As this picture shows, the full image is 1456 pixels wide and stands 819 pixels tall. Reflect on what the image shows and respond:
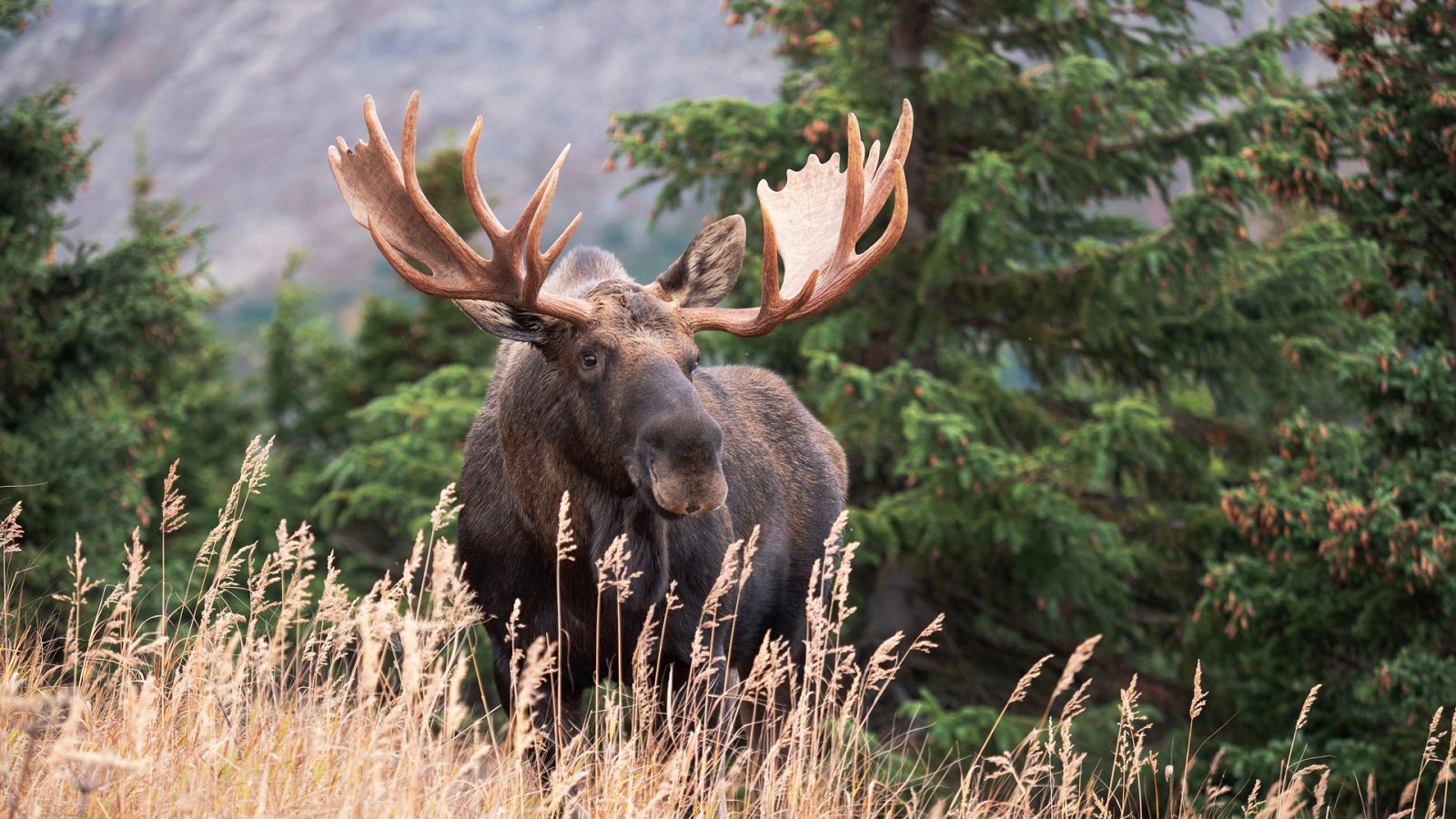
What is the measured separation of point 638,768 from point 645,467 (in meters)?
0.98

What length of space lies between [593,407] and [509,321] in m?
0.48

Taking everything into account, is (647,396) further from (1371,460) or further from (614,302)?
(1371,460)

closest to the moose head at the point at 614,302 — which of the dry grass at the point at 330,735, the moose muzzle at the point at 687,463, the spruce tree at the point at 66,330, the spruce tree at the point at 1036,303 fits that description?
the moose muzzle at the point at 687,463

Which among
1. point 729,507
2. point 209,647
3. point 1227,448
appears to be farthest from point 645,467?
point 1227,448

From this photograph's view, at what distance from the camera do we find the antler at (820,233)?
203 inches

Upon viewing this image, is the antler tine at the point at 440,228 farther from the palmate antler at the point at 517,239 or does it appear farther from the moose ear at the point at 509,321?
the moose ear at the point at 509,321

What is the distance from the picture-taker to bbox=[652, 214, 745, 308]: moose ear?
5.47m

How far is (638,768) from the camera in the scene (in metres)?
4.29

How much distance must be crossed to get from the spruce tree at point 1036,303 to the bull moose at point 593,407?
14.5 feet

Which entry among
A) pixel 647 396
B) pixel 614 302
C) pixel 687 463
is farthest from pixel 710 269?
pixel 687 463

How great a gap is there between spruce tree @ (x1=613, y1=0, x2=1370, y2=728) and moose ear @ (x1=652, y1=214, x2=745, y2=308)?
437cm

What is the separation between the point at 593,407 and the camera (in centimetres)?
493

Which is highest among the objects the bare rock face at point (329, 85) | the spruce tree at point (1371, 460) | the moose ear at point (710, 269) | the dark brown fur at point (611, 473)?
the moose ear at point (710, 269)

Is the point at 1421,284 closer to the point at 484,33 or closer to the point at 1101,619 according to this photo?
the point at 1101,619
